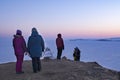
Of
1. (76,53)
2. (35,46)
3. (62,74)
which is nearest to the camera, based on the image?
(62,74)

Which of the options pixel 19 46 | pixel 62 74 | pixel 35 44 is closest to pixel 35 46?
pixel 35 44

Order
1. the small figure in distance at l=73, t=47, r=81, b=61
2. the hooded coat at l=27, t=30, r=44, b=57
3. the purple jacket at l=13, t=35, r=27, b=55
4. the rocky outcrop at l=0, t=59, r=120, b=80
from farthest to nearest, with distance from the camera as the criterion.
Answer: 1. the small figure in distance at l=73, t=47, r=81, b=61
2. the purple jacket at l=13, t=35, r=27, b=55
3. the hooded coat at l=27, t=30, r=44, b=57
4. the rocky outcrop at l=0, t=59, r=120, b=80

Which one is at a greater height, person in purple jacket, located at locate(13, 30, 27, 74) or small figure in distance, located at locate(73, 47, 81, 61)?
person in purple jacket, located at locate(13, 30, 27, 74)

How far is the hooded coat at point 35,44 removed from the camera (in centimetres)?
1554

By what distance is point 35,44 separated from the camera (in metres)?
15.6

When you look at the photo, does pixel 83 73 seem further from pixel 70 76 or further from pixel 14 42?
pixel 14 42

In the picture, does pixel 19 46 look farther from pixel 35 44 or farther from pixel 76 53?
pixel 76 53

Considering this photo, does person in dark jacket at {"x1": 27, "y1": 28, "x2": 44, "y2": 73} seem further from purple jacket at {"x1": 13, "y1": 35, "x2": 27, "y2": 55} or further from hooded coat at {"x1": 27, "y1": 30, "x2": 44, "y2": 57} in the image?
purple jacket at {"x1": 13, "y1": 35, "x2": 27, "y2": 55}

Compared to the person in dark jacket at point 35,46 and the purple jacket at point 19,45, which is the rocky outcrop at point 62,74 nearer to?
the person in dark jacket at point 35,46

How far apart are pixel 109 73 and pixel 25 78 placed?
4088 millimetres

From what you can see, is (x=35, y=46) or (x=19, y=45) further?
(x=19, y=45)

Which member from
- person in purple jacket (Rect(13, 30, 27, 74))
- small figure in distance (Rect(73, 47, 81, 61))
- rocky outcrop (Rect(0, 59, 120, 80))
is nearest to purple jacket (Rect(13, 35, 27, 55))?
person in purple jacket (Rect(13, 30, 27, 74))

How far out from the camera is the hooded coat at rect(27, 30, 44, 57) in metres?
15.5

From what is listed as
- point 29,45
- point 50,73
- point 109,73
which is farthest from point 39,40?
point 109,73
